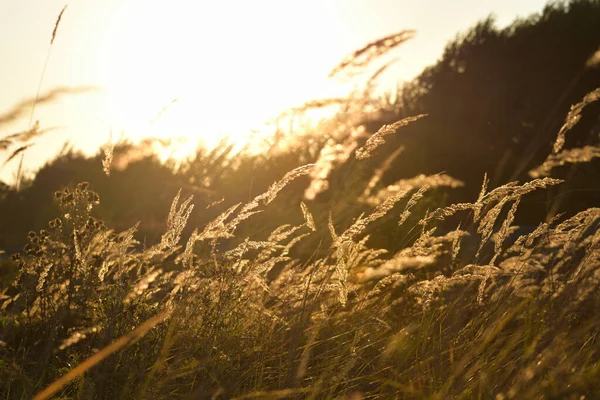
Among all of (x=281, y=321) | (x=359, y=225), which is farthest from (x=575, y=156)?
(x=281, y=321)

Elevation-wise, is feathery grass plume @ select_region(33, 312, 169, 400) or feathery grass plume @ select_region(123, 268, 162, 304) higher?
feathery grass plume @ select_region(123, 268, 162, 304)

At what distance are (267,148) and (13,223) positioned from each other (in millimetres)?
11330

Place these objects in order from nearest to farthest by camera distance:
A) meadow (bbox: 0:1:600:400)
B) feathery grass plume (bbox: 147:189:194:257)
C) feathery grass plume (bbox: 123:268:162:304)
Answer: feathery grass plume (bbox: 123:268:162:304) → meadow (bbox: 0:1:600:400) → feathery grass plume (bbox: 147:189:194:257)

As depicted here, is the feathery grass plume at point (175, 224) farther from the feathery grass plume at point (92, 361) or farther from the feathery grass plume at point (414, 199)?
the feathery grass plume at point (414, 199)

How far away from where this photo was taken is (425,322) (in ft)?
9.98

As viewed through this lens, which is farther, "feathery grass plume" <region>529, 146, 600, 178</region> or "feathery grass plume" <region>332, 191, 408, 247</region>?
"feathery grass plume" <region>529, 146, 600, 178</region>

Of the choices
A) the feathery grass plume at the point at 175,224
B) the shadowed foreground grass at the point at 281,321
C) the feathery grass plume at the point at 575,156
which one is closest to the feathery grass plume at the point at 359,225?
the shadowed foreground grass at the point at 281,321

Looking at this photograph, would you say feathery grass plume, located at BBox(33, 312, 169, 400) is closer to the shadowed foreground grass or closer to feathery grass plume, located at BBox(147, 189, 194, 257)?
the shadowed foreground grass

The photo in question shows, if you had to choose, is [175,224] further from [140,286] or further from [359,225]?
[359,225]

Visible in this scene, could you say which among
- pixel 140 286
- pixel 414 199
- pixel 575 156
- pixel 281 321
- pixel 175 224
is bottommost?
pixel 281 321

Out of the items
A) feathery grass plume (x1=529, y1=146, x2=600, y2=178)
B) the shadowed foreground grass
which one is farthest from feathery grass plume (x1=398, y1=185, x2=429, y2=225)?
feathery grass plume (x1=529, y1=146, x2=600, y2=178)

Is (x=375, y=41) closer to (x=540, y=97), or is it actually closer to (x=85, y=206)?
(x=85, y=206)

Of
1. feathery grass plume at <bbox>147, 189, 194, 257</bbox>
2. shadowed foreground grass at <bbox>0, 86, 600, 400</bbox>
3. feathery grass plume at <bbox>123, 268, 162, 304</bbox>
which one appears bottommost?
shadowed foreground grass at <bbox>0, 86, 600, 400</bbox>

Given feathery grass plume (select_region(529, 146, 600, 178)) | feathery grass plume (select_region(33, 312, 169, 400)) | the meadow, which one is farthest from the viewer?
feathery grass plume (select_region(529, 146, 600, 178))
